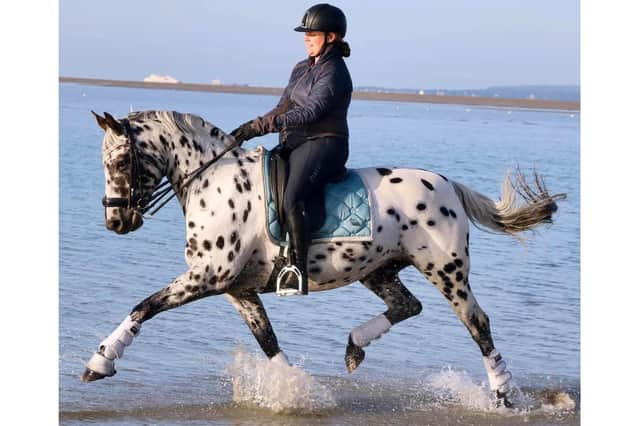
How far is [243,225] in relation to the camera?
7.63 m

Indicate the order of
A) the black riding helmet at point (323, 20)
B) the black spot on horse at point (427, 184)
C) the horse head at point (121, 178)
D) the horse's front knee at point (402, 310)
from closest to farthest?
the horse head at point (121, 178), the black riding helmet at point (323, 20), the black spot on horse at point (427, 184), the horse's front knee at point (402, 310)

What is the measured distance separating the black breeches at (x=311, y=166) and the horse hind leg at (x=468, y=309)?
850 millimetres

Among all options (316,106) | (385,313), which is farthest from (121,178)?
(385,313)

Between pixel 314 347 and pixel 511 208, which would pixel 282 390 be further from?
pixel 511 208

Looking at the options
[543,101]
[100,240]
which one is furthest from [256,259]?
[543,101]

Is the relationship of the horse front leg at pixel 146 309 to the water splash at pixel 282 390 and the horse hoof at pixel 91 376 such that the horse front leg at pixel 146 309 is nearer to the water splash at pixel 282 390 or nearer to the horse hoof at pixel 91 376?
the horse hoof at pixel 91 376

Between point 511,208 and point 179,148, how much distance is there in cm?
223

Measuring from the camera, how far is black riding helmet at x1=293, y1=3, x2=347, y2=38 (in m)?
7.75

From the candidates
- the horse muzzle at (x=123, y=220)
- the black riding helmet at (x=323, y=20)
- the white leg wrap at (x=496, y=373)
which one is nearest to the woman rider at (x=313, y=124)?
the black riding helmet at (x=323, y=20)

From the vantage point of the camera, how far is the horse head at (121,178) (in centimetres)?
753

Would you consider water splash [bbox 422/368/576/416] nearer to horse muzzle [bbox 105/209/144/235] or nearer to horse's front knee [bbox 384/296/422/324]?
horse's front knee [bbox 384/296/422/324]

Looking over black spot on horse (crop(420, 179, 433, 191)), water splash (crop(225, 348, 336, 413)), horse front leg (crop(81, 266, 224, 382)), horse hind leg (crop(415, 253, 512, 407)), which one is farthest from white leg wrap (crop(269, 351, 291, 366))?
black spot on horse (crop(420, 179, 433, 191))
